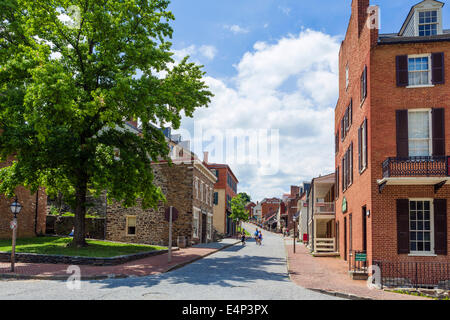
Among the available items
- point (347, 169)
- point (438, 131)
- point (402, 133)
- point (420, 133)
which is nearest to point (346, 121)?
point (347, 169)

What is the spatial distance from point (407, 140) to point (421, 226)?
342 cm

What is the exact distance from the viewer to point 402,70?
17.4m

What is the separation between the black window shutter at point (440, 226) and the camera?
16078mm

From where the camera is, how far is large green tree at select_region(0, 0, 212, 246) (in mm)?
19359

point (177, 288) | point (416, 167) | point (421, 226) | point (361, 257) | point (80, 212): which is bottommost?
point (177, 288)

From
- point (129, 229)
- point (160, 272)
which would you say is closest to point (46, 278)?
point (160, 272)

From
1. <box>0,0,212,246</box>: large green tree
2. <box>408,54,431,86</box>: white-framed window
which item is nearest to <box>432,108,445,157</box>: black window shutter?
<box>408,54,431,86</box>: white-framed window

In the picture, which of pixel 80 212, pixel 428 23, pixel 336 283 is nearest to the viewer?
pixel 336 283

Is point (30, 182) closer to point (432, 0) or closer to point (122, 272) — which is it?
point (122, 272)

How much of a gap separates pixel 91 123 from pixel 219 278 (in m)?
11.2

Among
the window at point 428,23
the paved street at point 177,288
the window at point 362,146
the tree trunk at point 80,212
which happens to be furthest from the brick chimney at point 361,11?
A: the tree trunk at point 80,212

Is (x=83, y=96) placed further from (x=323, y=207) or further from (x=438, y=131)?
(x=323, y=207)

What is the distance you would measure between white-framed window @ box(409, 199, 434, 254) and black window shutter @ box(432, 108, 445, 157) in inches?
77.6

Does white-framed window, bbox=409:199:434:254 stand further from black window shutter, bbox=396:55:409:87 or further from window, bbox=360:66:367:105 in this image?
window, bbox=360:66:367:105
